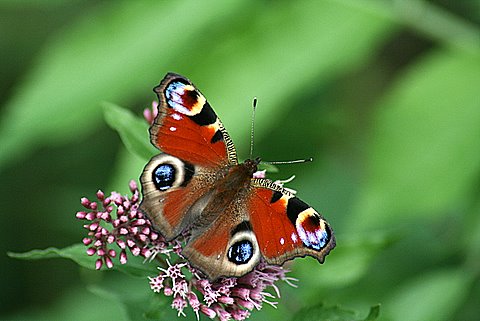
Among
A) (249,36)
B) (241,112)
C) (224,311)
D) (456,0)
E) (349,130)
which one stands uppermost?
(456,0)

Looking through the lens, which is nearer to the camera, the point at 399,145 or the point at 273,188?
the point at 273,188

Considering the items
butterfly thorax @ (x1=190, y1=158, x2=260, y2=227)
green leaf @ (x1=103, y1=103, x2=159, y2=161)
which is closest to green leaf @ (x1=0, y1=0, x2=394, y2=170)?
green leaf @ (x1=103, y1=103, x2=159, y2=161)

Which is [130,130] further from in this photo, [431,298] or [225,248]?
[431,298]


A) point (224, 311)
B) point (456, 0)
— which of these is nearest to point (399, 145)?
point (224, 311)

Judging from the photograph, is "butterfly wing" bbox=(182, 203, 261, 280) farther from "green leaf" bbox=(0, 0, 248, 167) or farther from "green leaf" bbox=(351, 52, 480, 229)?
"green leaf" bbox=(0, 0, 248, 167)

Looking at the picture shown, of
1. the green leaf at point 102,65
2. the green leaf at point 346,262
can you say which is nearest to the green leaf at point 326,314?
the green leaf at point 346,262

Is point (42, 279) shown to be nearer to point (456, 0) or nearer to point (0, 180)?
point (0, 180)

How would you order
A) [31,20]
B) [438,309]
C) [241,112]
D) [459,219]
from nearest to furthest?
1. [438,309]
2. [241,112]
3. [459,219]
4. [31,20]
